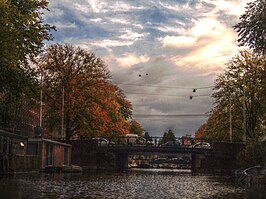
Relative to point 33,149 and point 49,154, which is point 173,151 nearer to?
point 49,154

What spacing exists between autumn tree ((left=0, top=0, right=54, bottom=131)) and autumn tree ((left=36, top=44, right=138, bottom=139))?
30.5 metres

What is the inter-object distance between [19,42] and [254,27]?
16717mm

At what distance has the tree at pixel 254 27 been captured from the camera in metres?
24.8

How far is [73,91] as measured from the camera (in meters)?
69.2

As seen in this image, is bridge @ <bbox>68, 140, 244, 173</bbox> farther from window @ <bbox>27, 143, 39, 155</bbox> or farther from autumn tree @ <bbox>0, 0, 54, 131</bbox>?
autumn tree @ <bbox>0, 0, 54, 131</bbox>

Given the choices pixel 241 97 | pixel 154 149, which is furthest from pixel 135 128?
pixel 241 97

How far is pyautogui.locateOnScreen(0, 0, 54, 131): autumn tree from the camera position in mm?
30688

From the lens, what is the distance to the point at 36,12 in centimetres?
3650

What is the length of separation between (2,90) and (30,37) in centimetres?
448

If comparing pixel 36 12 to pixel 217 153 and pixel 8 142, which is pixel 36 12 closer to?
pixel 8 142

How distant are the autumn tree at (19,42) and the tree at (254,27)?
47.7 ft

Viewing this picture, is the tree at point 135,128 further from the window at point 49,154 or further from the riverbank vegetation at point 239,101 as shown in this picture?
the window at point 49,154

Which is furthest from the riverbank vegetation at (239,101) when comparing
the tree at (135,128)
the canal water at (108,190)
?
the tree at (135,128)

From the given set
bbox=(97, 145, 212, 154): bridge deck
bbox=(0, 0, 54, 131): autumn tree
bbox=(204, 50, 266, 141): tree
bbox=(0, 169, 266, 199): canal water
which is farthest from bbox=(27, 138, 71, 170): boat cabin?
bbox=(204, 50, 266, 141): tree
